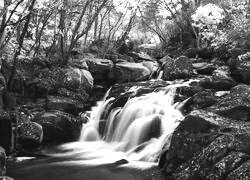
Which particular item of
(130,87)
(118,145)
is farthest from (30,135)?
(130,87)

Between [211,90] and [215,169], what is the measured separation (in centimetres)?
738

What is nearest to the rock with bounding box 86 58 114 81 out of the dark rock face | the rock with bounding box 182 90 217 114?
the rock with bounding box 182 90 217 114

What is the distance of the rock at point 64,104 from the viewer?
46.1 feet

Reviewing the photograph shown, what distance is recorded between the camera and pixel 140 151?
1056 cm

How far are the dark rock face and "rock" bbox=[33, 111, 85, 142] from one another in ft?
15.9

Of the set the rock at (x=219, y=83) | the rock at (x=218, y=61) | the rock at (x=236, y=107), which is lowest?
the rock at (x=236, y=107)

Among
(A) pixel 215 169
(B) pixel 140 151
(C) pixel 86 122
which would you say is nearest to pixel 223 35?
(C) pixel 86 122

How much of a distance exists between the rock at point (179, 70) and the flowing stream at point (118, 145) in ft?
8.45

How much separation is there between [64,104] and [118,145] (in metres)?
3.68

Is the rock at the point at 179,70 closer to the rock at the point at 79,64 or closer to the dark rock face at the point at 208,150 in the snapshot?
the rock at the point at 79,64

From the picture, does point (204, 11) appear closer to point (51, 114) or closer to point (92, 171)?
point (51, 114)

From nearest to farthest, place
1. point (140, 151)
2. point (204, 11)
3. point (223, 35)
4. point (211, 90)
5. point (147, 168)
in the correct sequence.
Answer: point (147, 168)
point (140, 151)
point (211, 90)
point (223, 35)
point (204, 11)

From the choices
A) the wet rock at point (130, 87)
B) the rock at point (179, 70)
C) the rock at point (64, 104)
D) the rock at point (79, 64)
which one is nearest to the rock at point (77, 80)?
the rock at point (79, 64)

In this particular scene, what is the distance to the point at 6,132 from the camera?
10008 mm
